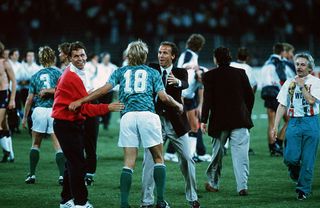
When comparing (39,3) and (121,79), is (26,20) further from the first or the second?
(121,79)

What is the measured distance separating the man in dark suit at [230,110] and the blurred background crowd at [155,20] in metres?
24.9

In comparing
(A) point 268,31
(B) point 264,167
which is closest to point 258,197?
(B) point 264,167

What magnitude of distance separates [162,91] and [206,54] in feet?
86.0

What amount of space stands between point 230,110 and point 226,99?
6.5 inches

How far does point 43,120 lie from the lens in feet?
42.3

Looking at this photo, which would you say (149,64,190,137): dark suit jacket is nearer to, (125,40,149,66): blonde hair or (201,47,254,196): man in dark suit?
(201,47,254,196): man in dark suit

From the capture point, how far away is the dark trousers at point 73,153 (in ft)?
33.6

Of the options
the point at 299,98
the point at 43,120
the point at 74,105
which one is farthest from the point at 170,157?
the point at 74,105

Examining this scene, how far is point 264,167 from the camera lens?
15.5 m

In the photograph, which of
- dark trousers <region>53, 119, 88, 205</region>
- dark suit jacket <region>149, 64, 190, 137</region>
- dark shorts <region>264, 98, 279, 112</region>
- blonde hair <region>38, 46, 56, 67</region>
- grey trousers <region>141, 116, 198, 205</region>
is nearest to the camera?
Answer: dark trousers <region>53, 119, 88, 205</region>

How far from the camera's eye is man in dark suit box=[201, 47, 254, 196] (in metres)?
12.1

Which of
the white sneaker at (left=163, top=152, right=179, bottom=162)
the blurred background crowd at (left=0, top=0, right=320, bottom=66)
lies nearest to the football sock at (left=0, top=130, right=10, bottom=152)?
the white sneaker at (left=163, top=152, right=179, bottom=162)

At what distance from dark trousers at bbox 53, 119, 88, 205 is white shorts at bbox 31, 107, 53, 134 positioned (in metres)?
2.61

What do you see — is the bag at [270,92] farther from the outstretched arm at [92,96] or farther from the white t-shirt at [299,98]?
the outstretched arm at [92,96]
